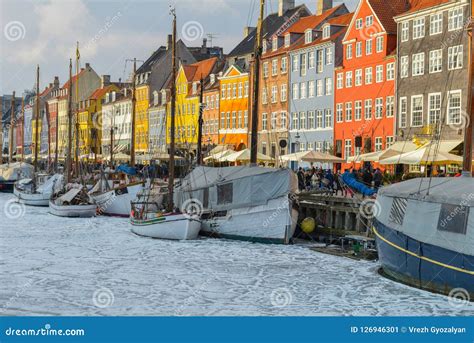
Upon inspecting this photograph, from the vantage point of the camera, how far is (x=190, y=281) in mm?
21906

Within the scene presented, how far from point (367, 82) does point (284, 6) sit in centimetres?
2519

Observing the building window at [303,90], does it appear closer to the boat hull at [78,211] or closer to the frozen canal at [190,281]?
the boat hull at [78,211]

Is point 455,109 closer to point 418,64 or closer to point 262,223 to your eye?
point 418,64

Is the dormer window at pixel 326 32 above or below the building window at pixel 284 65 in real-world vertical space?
above

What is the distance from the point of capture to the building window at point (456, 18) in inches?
1786

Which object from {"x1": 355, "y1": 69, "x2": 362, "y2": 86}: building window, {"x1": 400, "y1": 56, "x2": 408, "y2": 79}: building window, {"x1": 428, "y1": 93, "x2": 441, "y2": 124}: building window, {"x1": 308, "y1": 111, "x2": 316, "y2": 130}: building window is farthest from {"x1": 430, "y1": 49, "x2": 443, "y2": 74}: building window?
{"x1": 308, "y1": 111, "x2": 316, "y2": 130}: building window

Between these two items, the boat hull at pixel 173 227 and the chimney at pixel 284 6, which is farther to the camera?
the chimney at pixel 284 6

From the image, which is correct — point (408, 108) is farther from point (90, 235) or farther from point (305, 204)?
point (90, 235)

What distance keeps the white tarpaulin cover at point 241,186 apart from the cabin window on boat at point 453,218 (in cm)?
1210

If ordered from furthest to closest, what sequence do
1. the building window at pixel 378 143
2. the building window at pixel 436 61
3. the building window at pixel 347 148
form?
the building window at pixel 347 148
the building window at pixel 378 143
the building window at pixel 436 61

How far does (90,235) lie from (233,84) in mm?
44099

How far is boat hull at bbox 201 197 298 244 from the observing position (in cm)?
3116

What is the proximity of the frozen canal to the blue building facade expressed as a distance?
31847 mm

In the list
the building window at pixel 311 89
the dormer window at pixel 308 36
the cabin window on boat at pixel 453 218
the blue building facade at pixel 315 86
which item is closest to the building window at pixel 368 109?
the blue building facade at pixel 315 86
